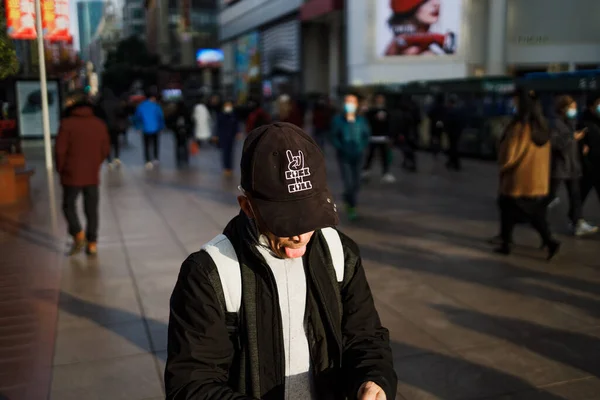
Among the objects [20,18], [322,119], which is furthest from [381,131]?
[20,18]

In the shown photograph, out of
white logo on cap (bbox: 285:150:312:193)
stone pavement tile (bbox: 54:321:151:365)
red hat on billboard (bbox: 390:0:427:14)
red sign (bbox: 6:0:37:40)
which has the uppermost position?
red hat on billboard (bbox: 390:0:427:14)

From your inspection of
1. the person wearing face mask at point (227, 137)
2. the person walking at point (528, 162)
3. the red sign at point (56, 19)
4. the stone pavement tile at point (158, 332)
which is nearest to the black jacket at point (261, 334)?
the stone pavement tile at point (158, 332)

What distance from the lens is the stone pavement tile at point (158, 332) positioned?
4551 mm

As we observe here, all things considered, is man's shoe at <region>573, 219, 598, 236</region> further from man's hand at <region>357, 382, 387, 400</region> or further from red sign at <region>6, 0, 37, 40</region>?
red sign at <region>6, 0, 37, 40</region>

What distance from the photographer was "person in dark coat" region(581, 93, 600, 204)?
771cm

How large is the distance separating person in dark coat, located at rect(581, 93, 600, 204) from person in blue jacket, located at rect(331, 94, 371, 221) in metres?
2.75

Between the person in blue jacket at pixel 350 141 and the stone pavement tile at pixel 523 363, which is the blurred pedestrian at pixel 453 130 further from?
the stone pavement tile at pixel 523 363

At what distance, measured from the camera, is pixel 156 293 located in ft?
18.9

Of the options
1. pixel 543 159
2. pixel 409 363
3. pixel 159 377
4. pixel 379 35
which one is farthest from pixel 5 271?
pixel 379 35

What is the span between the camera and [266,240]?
1.68 metres

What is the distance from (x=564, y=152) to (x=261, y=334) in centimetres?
676

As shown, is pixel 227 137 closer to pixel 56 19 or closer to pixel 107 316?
pixel 56 19

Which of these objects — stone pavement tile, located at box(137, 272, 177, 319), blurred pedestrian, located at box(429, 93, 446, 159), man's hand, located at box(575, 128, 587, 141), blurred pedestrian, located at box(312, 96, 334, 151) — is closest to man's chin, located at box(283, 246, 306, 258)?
stone pavement tile, located at box(137, 272, 177, 319)

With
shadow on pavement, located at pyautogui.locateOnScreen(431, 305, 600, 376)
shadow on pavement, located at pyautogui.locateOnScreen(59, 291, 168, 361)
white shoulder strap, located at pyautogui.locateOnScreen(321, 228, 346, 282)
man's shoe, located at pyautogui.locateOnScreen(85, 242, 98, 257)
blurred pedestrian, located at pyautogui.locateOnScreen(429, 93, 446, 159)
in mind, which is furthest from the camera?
blurred pedestrian, located at pyautogui.locateOnScreen(429, 93, 446, 159)
